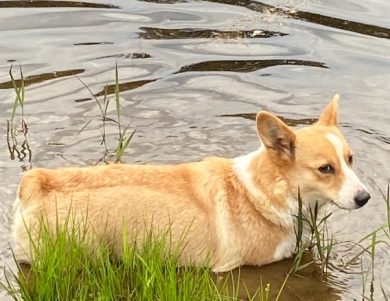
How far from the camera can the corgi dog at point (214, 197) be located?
4.80 m

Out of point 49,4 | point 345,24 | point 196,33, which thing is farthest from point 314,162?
point 49,4

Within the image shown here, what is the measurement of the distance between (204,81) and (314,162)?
3439 mm

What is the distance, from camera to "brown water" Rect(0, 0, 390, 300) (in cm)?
605

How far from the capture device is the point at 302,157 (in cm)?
492

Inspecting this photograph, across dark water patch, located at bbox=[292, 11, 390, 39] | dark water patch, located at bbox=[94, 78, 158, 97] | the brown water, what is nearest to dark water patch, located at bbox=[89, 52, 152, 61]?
the brown water

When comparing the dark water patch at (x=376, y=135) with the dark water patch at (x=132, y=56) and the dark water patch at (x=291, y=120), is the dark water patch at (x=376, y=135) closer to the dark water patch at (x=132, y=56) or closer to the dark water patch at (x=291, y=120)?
the dark water patch at (x=291, y=120)

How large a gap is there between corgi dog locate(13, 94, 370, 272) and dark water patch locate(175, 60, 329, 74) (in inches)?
128

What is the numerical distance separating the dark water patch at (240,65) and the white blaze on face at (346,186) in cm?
364

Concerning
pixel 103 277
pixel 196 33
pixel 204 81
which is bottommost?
pixel 103 277

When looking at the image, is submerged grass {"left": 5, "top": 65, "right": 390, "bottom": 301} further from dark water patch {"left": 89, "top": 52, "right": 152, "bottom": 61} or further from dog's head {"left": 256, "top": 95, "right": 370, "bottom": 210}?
dark water patch {"left": 89, "top": 52, "right": 152, "bottom": 61}

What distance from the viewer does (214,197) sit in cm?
511

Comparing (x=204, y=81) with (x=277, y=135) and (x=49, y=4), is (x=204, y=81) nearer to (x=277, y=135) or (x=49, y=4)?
(x=49, y=4)

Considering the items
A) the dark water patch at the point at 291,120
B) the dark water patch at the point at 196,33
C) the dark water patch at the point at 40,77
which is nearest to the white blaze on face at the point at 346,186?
the dark water patch at the point at 291,120

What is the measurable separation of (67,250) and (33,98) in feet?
11.8
